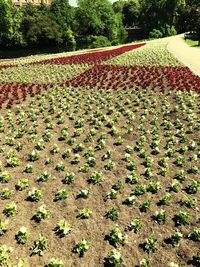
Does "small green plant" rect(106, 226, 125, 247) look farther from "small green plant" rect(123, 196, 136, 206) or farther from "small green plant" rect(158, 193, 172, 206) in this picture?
"small green plant" rect(158, 193, 172, 206)

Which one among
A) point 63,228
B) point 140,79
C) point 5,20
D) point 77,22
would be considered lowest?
point 77,22

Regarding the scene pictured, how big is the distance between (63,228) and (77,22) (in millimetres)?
94760

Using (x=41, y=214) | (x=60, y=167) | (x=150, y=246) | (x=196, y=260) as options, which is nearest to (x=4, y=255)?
(x=41, y=214)

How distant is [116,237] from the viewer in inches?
340

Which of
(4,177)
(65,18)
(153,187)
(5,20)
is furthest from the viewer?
(65,18)

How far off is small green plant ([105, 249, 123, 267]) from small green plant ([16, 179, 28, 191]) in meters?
4.16

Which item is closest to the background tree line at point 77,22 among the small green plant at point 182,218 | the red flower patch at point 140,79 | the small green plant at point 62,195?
the red flower patch at point 140,79

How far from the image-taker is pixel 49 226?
365 inches

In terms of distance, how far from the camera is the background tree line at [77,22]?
250 ft

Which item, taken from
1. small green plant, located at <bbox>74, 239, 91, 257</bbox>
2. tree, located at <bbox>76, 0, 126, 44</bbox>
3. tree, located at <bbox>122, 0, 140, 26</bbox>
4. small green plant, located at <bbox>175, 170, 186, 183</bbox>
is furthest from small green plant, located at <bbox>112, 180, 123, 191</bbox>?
tree, located at <bbox>122, 0, 140, 26</bbox>

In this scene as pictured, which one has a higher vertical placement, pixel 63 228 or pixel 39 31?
pixel 63 228

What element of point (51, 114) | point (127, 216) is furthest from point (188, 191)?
point (51, 114)

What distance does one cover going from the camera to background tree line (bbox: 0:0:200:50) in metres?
76.1

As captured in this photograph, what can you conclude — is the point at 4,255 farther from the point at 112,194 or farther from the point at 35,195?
the point at 112,194
